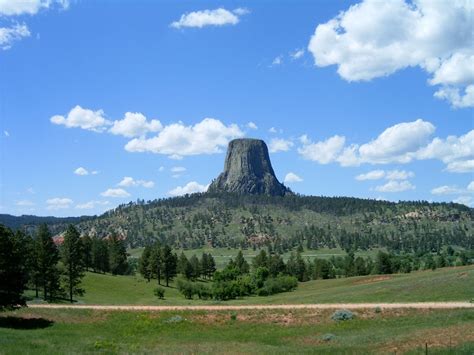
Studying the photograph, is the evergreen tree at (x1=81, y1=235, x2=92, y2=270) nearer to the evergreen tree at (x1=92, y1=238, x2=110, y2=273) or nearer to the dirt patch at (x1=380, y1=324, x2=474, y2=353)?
the evergreen tree at (x1=92, y1=238, x2=110, y2=273)

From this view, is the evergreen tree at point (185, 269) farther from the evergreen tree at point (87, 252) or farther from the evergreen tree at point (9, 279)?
the evergreen tree at point (9, 279)

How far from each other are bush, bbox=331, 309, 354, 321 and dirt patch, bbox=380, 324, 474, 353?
→ 32.2 feet

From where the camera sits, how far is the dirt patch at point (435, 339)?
26.7 meters

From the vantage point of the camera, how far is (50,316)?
153 feet

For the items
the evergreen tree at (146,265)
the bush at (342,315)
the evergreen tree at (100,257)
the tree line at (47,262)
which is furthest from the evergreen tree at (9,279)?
the evergreen tree at (100,257)

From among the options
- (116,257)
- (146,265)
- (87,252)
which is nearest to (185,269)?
(146,265)

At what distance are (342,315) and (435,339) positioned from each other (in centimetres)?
1326

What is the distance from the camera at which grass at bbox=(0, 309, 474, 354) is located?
1164 inches

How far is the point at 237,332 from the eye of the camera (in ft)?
134

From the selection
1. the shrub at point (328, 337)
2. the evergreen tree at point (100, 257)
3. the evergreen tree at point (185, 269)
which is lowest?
the evergreen tree at point (185, 269)

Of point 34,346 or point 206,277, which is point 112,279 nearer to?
point 206,277

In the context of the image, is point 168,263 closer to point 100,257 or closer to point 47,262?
point 100,257

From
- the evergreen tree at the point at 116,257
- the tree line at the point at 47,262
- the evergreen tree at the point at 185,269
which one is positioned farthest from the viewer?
the evergreen tree at the point at 116,257

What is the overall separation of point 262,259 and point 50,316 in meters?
87.4
